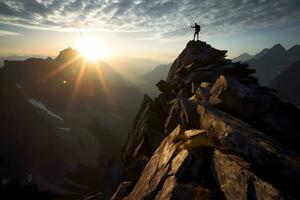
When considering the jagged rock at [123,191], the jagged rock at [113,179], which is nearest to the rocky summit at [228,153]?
the jagged rock at [123,191]

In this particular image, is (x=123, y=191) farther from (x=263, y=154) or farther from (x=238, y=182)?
→ (x=263, y=154)

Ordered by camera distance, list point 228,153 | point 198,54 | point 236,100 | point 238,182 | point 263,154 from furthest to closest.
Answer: point 198,54, point 236,100, point 228,153, point 263,154, point 238,182

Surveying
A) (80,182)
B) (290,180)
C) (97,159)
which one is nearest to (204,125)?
(290,180)

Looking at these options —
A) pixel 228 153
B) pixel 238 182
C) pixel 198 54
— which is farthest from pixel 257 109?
pixel 198 54

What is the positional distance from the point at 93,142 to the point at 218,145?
188 metres

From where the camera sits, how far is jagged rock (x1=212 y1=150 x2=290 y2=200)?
1173 centimetres

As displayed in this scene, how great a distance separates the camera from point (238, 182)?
13.3m

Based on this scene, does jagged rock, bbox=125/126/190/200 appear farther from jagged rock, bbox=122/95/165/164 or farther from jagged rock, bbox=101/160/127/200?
jagged rock, bbox=122/95/165/164

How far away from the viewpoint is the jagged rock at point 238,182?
11.7 m

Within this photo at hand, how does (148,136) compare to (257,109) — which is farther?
(148,136)

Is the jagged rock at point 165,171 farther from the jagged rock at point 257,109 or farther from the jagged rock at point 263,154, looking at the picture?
the jagged rock at point 257,109

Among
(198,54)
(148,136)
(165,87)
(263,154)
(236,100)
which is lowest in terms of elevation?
(148,136)

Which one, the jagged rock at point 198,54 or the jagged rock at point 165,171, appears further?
the jagged rock at point 198,54

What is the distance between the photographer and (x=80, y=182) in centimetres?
13362
